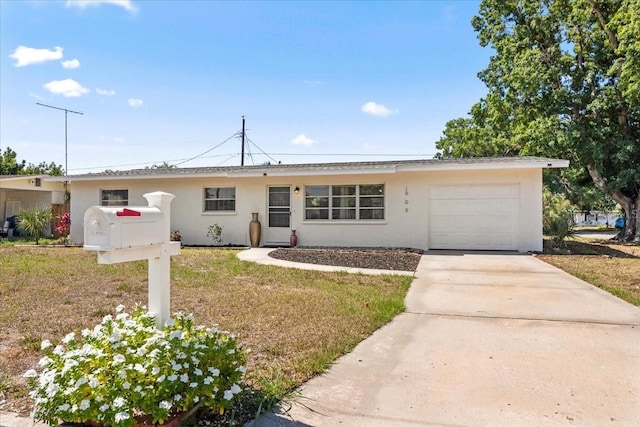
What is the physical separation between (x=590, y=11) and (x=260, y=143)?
25745 mm

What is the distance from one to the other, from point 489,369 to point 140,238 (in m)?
2.92

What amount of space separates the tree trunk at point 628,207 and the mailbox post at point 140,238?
19.9 meters

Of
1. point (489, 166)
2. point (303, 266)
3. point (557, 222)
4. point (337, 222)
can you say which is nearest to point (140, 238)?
point (303, 266)

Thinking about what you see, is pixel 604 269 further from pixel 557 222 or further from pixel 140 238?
pixel 140 238

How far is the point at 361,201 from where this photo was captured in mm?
14203

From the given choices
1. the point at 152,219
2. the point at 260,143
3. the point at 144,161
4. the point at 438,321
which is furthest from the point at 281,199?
the point at 144,161

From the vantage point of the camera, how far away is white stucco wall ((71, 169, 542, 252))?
1284cm

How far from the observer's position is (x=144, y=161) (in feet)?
157

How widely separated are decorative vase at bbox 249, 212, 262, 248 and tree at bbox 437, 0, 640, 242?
40.5 feet

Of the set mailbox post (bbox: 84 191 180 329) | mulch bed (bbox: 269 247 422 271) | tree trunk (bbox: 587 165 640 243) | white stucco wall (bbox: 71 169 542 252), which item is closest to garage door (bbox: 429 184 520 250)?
white stucco wall (bbox: 71 169 542 252)

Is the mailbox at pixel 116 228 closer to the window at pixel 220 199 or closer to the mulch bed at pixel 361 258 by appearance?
the mulch bed at pixel 361 258

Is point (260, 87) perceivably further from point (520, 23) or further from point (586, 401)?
point (586, 401)

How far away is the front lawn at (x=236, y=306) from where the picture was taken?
365cm

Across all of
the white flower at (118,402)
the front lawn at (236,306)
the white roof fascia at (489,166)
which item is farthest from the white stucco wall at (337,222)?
the white flower at (118,402)
